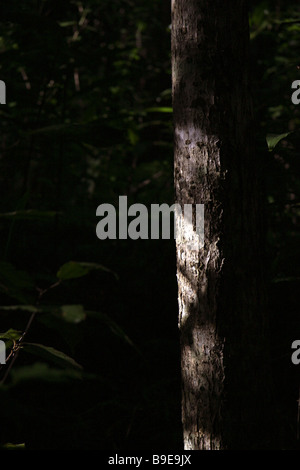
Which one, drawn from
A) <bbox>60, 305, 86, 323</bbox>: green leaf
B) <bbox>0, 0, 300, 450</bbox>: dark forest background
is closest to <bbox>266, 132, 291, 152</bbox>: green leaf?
<bbox>0, 0, 300, 450</bbox>: dark forest background

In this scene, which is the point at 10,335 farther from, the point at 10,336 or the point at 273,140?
the point at 273,140

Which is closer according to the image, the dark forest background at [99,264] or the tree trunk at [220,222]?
the tree trunk at [220,222]

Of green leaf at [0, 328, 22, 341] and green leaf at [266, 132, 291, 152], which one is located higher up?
green leaf at [266, 132, 291, 152]

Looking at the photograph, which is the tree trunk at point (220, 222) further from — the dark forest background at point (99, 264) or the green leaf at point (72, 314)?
the green leaf at point (72, 314)

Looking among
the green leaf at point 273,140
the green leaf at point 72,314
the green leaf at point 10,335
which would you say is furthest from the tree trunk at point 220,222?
the green leaf at point 72,314

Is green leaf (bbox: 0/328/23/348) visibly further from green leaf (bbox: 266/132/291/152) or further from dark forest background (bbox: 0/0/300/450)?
green leaf (bbox: 266/132/291/152)

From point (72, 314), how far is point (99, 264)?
2.00m

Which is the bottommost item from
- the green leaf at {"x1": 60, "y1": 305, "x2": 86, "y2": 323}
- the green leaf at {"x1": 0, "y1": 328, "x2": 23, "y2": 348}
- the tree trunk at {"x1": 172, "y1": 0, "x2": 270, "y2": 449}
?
the green leaf at {"x1": 60, "y1": 305, "x2": 86, "y2": 323}

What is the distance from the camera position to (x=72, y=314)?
1124 millimetres

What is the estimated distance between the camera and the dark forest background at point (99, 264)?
2203mm

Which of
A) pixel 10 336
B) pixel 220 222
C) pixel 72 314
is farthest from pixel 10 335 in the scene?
pixel 220 222

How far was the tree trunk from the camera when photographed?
1862 millimetres

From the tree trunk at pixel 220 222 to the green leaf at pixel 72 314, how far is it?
85 cm

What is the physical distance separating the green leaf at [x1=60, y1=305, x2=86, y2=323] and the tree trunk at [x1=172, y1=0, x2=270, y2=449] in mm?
851
